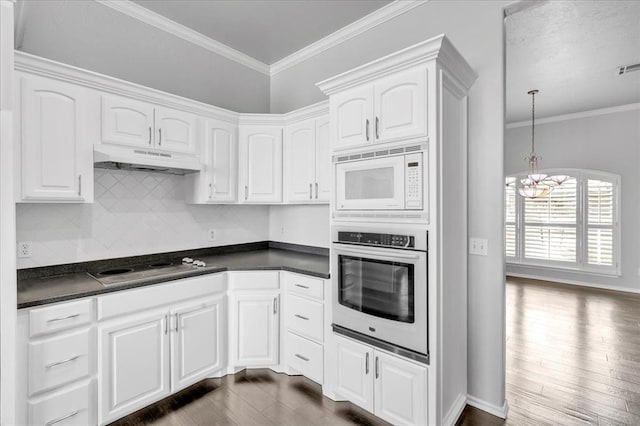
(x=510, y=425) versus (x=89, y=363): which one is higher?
(x=89, y=363)

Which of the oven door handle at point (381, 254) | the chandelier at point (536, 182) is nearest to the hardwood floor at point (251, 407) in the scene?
the oven door handle at point (381, 254)

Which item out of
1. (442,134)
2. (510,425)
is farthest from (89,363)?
(510,425)

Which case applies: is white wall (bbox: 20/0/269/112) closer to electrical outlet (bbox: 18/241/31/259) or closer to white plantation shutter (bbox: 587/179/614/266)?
electrical outlet (bbox: 18/241/31/259)

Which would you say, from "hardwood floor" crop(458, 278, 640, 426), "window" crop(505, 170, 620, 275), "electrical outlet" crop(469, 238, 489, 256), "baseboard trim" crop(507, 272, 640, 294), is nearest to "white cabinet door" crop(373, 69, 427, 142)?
"electrical outlet" crop(469, 238, 489, 256)

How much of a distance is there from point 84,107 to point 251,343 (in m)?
2.13

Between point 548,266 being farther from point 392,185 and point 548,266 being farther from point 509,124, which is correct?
point 392,185

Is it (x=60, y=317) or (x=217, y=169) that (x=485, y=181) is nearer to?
(x=217, y=169)

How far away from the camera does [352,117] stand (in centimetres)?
228

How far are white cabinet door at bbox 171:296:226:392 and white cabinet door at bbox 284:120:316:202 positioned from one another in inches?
45.8

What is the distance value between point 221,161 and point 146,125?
0.70 meters

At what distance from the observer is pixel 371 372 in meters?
2.15

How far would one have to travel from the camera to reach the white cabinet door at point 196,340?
7.86 feet

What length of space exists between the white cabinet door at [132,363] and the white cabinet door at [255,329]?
1.85 feet

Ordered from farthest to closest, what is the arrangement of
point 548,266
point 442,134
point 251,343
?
point 548,266, point 251,343, point 442,134
